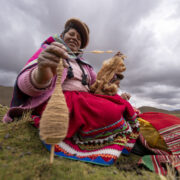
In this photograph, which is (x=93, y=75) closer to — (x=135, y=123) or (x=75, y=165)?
(x=135, y=123)

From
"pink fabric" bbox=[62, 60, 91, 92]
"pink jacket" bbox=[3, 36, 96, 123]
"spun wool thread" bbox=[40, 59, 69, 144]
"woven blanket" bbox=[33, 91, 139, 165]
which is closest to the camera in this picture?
"spun wool thread" bbox=[40, 59, 69, 144]

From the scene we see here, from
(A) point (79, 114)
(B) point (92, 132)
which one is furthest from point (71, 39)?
(B) point (92, 132)

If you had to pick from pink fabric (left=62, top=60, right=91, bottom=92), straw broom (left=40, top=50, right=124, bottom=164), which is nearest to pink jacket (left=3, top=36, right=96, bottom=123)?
pink fabric (left=62, top=60, right=91, bottom=92)

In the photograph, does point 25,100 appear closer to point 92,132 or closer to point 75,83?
point 75,83

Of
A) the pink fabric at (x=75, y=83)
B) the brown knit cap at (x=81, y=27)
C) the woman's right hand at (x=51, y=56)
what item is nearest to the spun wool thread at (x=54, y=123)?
the woman's right hand at (x=51, y=56)

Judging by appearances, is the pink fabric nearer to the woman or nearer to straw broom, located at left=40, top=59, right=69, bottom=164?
the woman

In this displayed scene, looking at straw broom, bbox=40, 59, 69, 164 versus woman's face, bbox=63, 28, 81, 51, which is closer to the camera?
straw broom, bbox=40, 59, 69, 164

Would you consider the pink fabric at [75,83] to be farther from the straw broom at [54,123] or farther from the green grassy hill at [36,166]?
the straw broom at [54,123]

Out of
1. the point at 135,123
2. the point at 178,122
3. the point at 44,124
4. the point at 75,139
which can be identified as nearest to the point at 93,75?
the point at 135,123

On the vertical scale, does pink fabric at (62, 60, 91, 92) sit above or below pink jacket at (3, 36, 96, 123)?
above

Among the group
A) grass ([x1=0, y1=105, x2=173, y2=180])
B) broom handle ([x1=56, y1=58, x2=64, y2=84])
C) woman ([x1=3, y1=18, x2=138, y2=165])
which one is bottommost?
grass ([x1=0, y1=105, x2=173, y2=180])

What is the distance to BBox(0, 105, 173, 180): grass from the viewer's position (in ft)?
2.70

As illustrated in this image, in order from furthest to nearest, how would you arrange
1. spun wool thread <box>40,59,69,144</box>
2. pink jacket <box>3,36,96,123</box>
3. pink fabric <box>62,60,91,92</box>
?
pink fabric <box>62,60,91,92</box>
pink jacket <box>3,36,96,123</box>
spun wool thread <box>40,59,69,144</box>

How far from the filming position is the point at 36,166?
2.92ft
